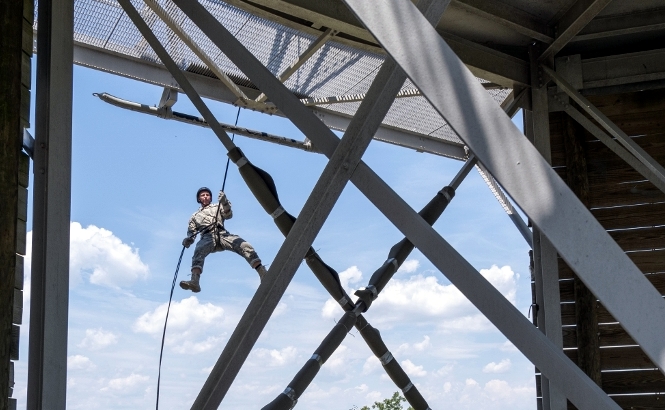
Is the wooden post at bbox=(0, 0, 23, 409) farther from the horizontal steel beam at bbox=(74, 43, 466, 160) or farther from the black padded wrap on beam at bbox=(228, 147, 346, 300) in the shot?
the horizontal steel beam at bbox=(74, 43, 466, 160)

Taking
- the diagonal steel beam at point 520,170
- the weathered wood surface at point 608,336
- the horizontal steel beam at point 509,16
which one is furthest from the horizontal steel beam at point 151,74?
the diagonal steel beam at point 520,170

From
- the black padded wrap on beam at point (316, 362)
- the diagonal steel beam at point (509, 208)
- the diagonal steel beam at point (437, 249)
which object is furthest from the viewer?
the diagonal steel beam at point (509, 208)

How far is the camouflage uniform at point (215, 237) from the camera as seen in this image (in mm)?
11109

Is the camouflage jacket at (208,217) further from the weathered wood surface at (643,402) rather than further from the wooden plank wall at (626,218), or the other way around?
the weathered wood surface at (643,402)

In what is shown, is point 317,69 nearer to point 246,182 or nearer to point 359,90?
point 359,90

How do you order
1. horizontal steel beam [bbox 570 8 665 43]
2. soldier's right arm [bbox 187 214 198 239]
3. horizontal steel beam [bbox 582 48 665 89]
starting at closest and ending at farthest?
horizontal steel beam [bbox 570 8 665 43], horizontal steel beam [bbox 582 48 665 89], soldier's right arm [bbox 187 214 198 239]

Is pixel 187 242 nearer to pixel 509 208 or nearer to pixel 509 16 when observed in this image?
pixel 509 208

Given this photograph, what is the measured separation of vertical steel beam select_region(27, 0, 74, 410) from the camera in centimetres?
419

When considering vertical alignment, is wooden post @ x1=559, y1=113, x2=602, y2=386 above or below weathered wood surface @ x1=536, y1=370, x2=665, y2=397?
above

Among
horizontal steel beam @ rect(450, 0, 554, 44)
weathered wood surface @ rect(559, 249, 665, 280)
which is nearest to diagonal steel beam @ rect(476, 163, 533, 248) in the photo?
weathered wood surface @ rect(559, 249, 665, 280)

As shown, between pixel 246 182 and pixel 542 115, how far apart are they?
3.52 m

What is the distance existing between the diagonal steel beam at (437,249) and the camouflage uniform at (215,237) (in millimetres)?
6653

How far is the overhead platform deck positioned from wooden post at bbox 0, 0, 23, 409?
453 millimetres

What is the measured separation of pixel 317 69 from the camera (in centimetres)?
973
